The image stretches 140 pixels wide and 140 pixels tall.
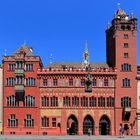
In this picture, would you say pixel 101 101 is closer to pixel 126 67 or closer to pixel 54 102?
pixel 126 67

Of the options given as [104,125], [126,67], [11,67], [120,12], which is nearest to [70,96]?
[104,125]

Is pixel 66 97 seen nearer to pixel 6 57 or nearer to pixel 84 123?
pixel 84 123

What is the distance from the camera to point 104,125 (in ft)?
371

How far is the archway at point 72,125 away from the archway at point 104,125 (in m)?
5.33

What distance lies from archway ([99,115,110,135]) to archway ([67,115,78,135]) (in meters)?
5.33

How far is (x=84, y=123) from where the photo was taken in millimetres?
112500

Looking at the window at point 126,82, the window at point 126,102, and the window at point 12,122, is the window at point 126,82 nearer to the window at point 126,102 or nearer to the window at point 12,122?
the window at point 126,102

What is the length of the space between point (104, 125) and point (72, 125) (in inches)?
280

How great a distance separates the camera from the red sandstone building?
110938 millimetres

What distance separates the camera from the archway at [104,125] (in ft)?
368

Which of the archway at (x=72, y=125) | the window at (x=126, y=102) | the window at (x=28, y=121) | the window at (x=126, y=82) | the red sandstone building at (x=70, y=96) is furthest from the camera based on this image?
the window at (x=126, y=82)

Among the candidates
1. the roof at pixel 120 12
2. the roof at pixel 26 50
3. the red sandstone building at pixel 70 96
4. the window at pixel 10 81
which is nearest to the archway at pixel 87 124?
the red sandstone building at pixel 70 96

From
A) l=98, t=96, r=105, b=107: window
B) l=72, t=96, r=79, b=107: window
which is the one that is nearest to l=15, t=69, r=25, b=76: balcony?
l=72, t=96, r=79, b=107: window

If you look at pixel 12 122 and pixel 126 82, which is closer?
pixel 12 122
